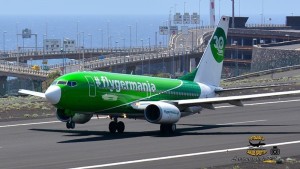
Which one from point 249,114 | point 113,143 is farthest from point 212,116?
point 113,143

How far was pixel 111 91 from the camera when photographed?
154 ft

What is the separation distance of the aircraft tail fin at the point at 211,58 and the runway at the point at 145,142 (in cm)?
296

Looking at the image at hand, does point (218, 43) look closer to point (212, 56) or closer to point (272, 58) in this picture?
point (212, 56)

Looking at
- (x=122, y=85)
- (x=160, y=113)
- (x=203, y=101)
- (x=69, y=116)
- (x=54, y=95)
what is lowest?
(x=69, y=116)

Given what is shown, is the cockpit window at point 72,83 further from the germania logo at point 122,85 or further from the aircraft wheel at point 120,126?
the aircraft wheel at point 120,126

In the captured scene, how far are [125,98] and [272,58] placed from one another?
116 meters

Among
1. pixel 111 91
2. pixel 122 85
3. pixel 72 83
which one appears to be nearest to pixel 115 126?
pixel 122 85

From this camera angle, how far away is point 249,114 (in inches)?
2414

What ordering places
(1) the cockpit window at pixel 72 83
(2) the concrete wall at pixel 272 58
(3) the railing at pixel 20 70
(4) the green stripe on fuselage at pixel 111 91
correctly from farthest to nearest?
(3) the railing at pixel 20 70, (2) the concrete wall at pixel 272 58, (4) the green stripe on fuselage at pixel 111 91, (1) the cockpit window at pixel 72 83

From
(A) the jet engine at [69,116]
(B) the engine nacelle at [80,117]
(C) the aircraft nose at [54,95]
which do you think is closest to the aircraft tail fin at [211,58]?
(B) the engine nacelle at [80,117]

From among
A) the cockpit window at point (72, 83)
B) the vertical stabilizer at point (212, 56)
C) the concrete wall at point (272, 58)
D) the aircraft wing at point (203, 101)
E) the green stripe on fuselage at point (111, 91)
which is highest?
the vertical stabilizer at point (212, 56)

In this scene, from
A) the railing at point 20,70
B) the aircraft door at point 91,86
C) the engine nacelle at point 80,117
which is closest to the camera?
the aircraft door at point 91,86

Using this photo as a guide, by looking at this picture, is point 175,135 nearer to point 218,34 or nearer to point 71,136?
point 71,136

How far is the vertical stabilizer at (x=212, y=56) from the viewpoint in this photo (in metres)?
54.0
